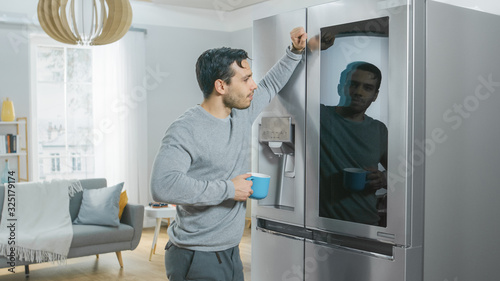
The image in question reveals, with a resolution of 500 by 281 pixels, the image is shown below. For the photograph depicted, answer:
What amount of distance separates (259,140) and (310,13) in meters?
0.62

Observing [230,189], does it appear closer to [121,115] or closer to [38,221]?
[38,221]

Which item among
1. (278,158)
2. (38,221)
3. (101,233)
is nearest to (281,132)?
(278,158)

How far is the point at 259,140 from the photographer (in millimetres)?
2553

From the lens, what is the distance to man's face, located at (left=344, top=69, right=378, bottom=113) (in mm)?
2082

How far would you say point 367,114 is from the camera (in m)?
2.11

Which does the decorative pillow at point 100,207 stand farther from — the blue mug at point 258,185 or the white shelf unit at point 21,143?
the blue mug at point 258,185

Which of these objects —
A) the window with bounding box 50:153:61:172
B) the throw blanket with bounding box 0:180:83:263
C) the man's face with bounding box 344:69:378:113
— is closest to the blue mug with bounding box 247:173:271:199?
the man's face with bounding box 344:69:378:113

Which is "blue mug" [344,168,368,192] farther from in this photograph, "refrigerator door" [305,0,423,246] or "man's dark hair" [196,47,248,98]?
"man's dark hair" [196,47,248,98]

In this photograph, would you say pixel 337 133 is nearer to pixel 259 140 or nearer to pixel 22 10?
pixel 259 140

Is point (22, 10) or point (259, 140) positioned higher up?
point (22, 10)

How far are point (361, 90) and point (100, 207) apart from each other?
3240mm

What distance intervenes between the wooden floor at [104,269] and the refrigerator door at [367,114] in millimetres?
2510

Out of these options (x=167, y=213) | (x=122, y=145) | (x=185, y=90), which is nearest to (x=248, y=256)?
(x=167, y=213)

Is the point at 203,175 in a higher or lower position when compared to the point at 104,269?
higher
